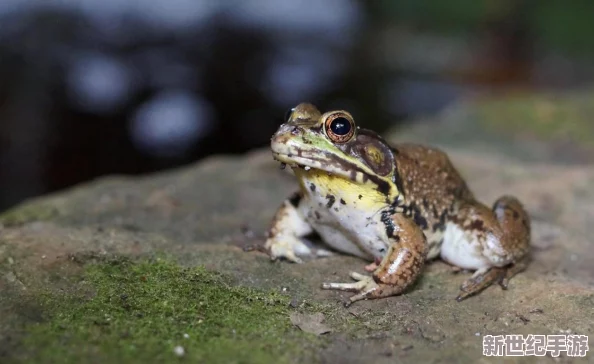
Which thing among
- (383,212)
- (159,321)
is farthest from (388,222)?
(159,321)

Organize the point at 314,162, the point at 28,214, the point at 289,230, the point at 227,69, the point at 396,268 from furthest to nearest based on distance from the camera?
the point at 227,69 → the point at 28,214 → the point at 289,230 → the point at 396,268 → the point at 314,162

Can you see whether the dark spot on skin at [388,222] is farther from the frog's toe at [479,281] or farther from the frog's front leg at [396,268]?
the frog's toe at [479,281]

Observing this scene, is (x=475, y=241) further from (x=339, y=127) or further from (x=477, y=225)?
(x=339, y=127)

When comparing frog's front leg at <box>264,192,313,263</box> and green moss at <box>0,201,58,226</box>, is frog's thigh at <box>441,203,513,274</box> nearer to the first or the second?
frog's front leg at <box>264,192,313,263</box>

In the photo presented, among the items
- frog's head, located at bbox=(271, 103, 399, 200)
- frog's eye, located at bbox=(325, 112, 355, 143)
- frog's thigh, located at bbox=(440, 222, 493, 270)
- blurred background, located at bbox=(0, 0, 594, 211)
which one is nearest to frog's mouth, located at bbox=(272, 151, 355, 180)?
frog's head, located at bbox=(271, 103, 399, 200)

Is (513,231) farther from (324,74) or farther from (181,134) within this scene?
(324,74)

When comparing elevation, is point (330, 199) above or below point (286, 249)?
above

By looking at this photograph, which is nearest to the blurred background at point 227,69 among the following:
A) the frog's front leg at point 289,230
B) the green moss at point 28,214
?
the green moss at point 28,214
